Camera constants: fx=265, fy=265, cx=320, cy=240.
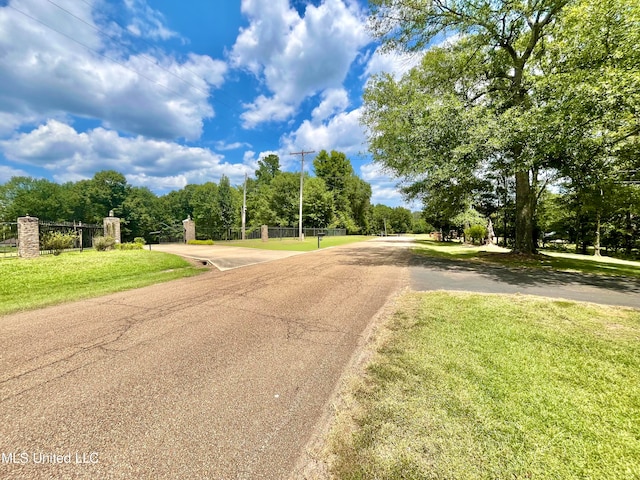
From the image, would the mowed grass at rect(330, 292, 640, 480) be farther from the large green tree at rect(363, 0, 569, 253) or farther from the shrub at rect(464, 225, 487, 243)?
the shrub at rect(464, 225, 487, 243)

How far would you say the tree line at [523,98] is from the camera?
821cm

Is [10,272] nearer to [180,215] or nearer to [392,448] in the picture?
[392,448]

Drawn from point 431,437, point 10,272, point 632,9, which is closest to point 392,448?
point 431,437

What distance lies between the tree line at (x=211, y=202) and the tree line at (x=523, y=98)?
96.6 ft

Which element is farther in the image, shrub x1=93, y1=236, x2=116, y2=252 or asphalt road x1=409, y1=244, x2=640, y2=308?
shrub x1=93, y1=236, x2=116, y2=252

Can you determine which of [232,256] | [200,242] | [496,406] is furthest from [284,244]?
[496,406]

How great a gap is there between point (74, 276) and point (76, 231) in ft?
28.5

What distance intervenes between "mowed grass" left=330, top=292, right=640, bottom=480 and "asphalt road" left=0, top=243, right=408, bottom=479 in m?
0.50

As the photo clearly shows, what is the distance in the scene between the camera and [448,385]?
2.64 m

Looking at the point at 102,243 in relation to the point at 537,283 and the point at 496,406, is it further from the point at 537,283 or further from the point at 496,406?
the point at 537,283

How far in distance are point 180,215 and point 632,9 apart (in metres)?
66.1

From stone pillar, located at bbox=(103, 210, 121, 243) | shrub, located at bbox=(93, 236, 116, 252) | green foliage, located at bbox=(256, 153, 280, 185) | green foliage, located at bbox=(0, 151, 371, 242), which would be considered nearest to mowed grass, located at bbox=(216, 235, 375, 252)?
stone pillar, located at bbox=(103, 210, 121, 243)

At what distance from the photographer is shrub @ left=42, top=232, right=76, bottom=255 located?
11734 millimetres

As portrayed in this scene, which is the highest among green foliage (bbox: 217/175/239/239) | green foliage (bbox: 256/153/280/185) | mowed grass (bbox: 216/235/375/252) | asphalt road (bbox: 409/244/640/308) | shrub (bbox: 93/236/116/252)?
green foliage (bbox: 256/153/280/185)
